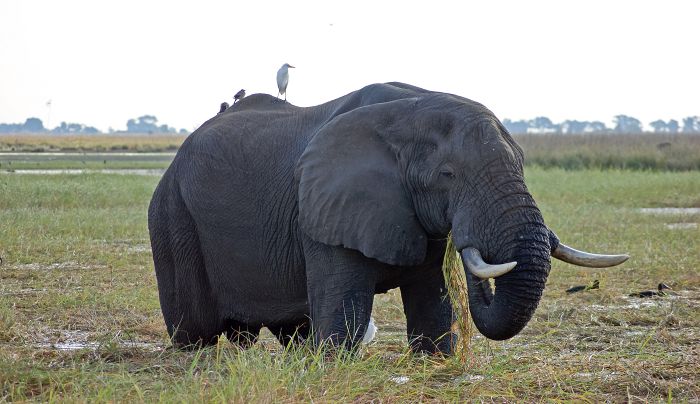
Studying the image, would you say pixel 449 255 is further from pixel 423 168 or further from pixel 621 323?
pixel 621 323

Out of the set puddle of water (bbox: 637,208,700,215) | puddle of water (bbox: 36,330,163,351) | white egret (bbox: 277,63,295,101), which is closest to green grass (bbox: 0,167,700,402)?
puddle of water (bbox: 36,330,163,351)

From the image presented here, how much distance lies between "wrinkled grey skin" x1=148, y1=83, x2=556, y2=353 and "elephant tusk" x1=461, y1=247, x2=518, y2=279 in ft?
0.19

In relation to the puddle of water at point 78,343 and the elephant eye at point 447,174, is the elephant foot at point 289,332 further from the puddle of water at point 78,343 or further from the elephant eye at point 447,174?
the elephant eye at point 447,174

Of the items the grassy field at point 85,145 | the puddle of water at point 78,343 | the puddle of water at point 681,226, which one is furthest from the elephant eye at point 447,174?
the grassy field at point 85,145

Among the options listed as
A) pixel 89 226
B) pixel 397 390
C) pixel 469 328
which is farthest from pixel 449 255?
pixel 89 226

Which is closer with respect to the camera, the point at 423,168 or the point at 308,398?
the point at 308,398

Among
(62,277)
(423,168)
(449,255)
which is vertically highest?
(423,168)

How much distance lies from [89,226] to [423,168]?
867 cm

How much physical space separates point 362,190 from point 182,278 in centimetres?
177

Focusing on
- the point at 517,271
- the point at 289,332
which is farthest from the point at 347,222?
the point at 289,332

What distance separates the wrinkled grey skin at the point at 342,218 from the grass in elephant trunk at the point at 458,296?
0.35 ft

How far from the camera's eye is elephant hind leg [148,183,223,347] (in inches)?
267

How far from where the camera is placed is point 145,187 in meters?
20.4

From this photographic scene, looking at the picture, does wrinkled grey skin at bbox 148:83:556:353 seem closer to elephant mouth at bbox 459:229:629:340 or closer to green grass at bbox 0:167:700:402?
elephant mouth at bbox 459:229:629:340
